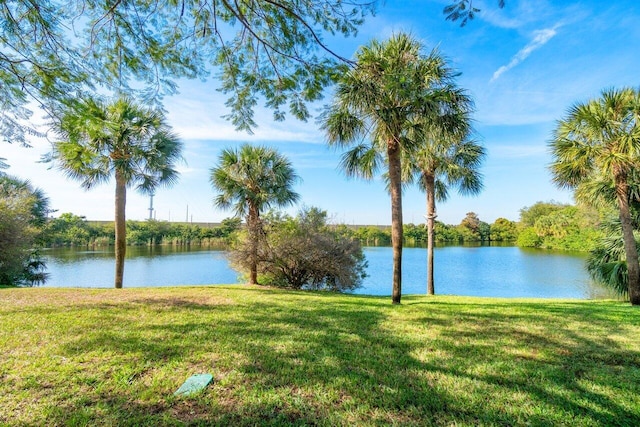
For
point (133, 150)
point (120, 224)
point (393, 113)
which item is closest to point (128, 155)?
point (133, 150)

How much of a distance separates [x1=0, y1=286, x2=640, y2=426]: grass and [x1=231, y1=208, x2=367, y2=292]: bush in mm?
6267

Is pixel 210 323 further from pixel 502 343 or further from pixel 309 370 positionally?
pixel 502 343

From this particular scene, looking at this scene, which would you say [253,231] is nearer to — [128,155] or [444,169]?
[128,155]

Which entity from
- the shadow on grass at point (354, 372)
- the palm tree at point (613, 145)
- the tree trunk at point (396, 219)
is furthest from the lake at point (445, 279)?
the shadow on grass at point (354, 372)

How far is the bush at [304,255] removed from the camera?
1113 centimetres

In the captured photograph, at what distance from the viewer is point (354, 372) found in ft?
8.70

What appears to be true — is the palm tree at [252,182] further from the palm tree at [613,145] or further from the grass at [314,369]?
the palm tree at [613,145]

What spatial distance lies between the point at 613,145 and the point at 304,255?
9968 mm

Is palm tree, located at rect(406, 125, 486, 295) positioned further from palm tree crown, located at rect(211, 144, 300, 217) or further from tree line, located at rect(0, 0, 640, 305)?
palm tree crown, located at rect(211, 144, 300, 217)

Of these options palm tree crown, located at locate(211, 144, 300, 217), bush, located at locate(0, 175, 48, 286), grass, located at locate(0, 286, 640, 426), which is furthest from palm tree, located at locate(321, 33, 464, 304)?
bush, located at locate(0, 175, 48, 286)

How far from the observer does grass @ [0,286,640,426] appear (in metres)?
2.00

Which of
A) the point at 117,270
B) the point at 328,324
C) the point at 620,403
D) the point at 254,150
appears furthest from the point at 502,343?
the point at 117,270

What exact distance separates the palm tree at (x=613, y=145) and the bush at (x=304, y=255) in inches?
307

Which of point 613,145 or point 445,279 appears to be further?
point 445,279
